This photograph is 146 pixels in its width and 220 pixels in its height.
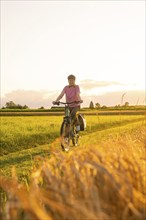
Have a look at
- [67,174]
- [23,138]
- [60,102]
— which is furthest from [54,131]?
[67,174]

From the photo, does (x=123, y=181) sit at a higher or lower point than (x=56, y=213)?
higher

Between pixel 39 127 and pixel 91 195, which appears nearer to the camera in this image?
pixel 91 195

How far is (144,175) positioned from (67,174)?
34cm

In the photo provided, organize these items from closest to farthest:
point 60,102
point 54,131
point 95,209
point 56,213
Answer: point 95,209, point 56,213, point 60,102, point 54,131

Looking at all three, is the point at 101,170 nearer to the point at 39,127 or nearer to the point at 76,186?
the point at 76,186

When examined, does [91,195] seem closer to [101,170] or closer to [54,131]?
[101,170]

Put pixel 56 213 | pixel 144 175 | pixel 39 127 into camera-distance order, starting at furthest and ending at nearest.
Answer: pixel 39 127 → pixel 144 175 → pixel 56 213

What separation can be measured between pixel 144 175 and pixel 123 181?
145 millimetres

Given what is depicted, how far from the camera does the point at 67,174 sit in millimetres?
1855

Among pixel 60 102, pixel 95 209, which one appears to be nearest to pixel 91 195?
pixel 95 209

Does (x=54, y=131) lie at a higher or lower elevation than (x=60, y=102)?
lower

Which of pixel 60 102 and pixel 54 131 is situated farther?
pixel 54 131

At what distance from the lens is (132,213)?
164 cm

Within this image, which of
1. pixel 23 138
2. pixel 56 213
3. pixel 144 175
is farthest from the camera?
pixel 23 138
